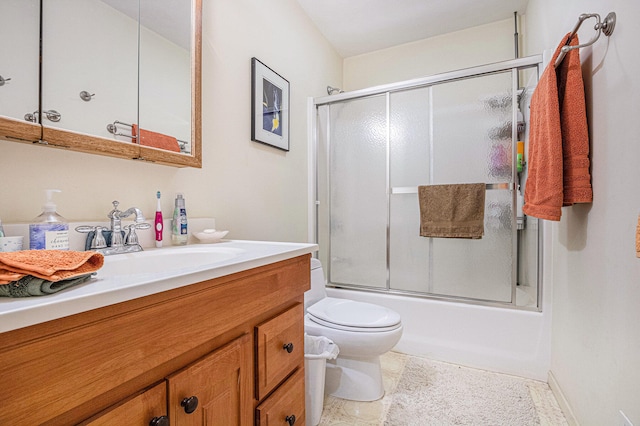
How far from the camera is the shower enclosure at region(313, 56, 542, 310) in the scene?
6.05 feet

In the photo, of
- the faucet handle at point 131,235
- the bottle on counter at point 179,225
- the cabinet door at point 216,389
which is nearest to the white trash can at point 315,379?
the cabinet door at point 216,389

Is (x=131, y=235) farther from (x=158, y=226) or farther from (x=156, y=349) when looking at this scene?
(x=156, y=349)

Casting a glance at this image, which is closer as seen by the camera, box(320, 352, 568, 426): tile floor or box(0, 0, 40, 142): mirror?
box(0, 0, 40, 142): mirror

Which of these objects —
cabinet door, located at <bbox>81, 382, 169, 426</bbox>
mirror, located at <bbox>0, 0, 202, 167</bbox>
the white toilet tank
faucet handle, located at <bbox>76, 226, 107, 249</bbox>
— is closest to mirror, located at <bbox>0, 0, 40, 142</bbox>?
mirror, located at <bbox>0, 0, 202, 167</bbox>

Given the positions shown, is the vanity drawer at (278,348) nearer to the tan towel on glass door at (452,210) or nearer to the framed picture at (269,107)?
the framed picture at (269,107)

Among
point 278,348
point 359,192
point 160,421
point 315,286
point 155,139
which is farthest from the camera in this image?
point 359,192

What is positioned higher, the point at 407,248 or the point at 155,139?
the point at 155,139

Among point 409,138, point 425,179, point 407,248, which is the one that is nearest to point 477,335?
point 407,248

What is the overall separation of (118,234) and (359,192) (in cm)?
164

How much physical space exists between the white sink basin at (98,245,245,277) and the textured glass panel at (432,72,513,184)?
5.11 feet

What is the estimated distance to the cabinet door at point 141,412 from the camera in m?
0.48

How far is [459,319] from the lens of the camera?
74.2 inches

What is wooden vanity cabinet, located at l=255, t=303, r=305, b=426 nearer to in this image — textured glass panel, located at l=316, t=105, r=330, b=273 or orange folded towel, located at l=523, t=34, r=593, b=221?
orange folded towel, located at l=523, t=34, r=593, b=221

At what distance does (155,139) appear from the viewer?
1130 mm
